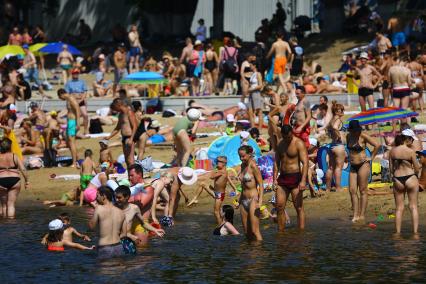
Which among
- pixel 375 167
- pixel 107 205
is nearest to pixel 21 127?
pixel 375 167

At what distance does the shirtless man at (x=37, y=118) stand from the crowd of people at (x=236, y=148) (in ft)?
0.10

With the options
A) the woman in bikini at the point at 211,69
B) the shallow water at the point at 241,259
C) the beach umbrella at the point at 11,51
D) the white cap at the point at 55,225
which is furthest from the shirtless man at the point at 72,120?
the beach umbrella at the point at 11,51

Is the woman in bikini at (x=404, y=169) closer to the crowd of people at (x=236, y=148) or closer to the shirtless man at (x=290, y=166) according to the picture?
the crowd of people at (x=236, y=148)

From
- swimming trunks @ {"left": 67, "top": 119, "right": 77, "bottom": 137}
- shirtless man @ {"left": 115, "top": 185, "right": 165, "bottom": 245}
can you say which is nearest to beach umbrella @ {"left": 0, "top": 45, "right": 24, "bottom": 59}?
swimming trunks @ {"left": 67, "top": 119, "right": 77, "bottom": 137}

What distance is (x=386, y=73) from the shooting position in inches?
1178

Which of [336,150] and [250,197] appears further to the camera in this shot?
[336,150]

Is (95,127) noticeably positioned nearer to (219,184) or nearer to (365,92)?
(365,92)

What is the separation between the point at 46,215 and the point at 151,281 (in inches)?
304

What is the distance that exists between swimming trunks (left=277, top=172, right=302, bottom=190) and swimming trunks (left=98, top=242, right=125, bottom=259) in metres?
3.33

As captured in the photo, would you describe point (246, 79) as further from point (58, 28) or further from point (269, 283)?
point (58, 28)

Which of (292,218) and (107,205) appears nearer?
(107,205)

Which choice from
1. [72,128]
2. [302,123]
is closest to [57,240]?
[302,123]

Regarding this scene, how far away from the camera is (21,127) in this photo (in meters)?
30.8

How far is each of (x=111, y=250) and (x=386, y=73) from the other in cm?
1443
